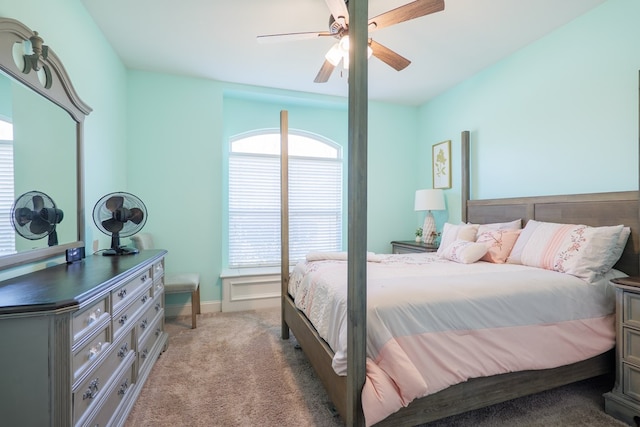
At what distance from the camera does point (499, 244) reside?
2.58 meters

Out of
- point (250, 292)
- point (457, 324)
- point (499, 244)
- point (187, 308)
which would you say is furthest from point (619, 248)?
point (187, 308)

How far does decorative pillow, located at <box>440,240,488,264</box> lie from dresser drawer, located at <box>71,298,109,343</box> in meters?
2.50

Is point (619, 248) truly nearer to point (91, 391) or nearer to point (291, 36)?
point (291, 36)

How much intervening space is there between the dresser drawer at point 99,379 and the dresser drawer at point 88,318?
0.62ft

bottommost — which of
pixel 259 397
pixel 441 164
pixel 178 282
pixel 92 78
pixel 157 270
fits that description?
pixel 259 397

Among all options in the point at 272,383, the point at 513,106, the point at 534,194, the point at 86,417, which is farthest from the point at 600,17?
the point at 86,417

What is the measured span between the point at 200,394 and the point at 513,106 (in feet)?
12.3

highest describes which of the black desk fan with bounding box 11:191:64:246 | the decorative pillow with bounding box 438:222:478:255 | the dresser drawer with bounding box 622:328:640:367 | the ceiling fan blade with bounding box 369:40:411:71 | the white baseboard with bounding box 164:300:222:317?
the ceiling fan blade with bounding box 369:40:411:71

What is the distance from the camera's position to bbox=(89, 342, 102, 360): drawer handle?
1256mm

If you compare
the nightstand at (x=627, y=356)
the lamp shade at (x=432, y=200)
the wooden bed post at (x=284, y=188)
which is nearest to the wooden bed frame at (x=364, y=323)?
the nightstand at (x=627, y=356)

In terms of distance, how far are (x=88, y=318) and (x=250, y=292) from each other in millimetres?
2377

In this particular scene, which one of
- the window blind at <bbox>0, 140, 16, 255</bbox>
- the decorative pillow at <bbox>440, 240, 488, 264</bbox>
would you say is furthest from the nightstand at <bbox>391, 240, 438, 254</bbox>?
the window blind at <bbox>0, 140, 16, 255</bbox>

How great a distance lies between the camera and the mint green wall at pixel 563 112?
216cm

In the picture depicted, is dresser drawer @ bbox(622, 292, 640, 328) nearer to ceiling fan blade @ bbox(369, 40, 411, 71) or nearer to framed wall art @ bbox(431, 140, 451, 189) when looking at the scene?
ceiling fan blade @ bbox(369, 40, 411, 71)
